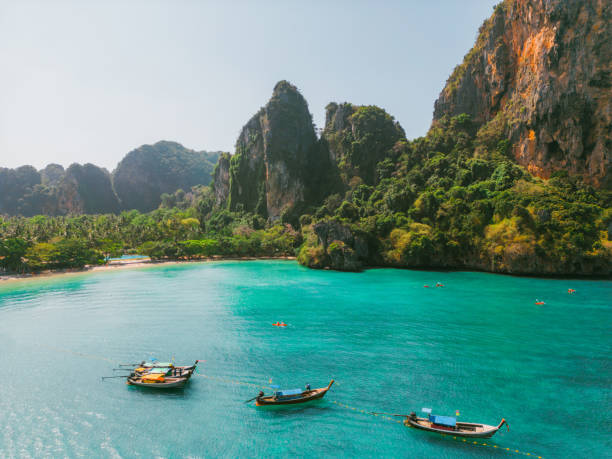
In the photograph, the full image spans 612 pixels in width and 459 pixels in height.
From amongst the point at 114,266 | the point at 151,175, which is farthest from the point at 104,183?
the point at 114,266

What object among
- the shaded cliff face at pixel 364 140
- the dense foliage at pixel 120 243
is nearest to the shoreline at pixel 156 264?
the dense foliage at pixel 120 243

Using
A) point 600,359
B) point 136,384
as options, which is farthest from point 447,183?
point 136,384

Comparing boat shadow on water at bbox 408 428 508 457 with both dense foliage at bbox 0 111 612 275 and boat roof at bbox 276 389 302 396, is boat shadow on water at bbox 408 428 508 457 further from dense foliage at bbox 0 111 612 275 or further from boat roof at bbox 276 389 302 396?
dense foliage at bbox 0 111 612 275

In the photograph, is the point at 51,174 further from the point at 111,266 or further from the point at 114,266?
the point at 114,266

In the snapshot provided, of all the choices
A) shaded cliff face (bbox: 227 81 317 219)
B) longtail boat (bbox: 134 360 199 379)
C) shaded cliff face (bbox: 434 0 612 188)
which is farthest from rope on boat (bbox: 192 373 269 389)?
shaded cliff face (bbox: 227 81 317 219)

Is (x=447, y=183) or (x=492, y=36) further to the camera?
(x=492, y=36)

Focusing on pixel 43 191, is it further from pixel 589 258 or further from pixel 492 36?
pixel 589 258
